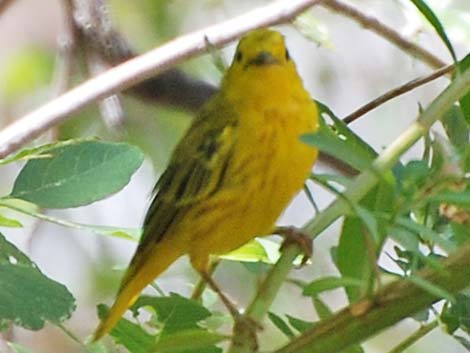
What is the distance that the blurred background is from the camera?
4.56 ft

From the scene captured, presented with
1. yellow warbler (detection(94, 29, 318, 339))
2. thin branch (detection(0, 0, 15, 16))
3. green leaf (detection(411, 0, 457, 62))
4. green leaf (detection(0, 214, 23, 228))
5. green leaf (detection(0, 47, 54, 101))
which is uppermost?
green leaf (detection(0, 47, 54, 101))

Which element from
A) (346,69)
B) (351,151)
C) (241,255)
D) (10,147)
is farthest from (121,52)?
(346,69)

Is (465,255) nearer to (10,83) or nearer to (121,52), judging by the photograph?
(121,52)

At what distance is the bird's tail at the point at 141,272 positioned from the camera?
2.57ft

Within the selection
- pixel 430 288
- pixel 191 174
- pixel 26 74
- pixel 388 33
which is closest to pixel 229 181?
pixel 191 174

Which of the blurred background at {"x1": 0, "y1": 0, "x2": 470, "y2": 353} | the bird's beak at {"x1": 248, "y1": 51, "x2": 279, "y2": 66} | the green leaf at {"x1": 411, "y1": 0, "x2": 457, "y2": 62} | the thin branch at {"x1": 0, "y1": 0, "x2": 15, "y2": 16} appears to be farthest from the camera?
the blurred background at {"x1": 0, "y1": 0, "x2": 470, "y2": 353}

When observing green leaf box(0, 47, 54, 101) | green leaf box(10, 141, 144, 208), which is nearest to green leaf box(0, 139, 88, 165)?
green leaf box(10, 141, 144, 208)

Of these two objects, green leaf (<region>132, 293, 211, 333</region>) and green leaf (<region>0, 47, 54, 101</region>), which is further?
green leaf (<region>0, 47, 54, 101</region>)

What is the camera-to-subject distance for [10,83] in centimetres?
168

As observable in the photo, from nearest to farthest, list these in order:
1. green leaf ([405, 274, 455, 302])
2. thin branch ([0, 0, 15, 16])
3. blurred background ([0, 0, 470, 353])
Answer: green leaf ([405, 274, 455, 302]), thin branch ([0, 0, 15, 16]), blurred background ([0, 0, 470, 353])

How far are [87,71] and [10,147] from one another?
445mm

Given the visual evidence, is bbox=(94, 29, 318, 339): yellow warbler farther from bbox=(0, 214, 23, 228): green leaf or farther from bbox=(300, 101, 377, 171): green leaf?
bbox=(300, 101, 377, 171): green leaf

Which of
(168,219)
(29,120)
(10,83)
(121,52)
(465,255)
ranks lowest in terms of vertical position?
(465,255)

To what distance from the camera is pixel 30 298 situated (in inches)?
19.1
